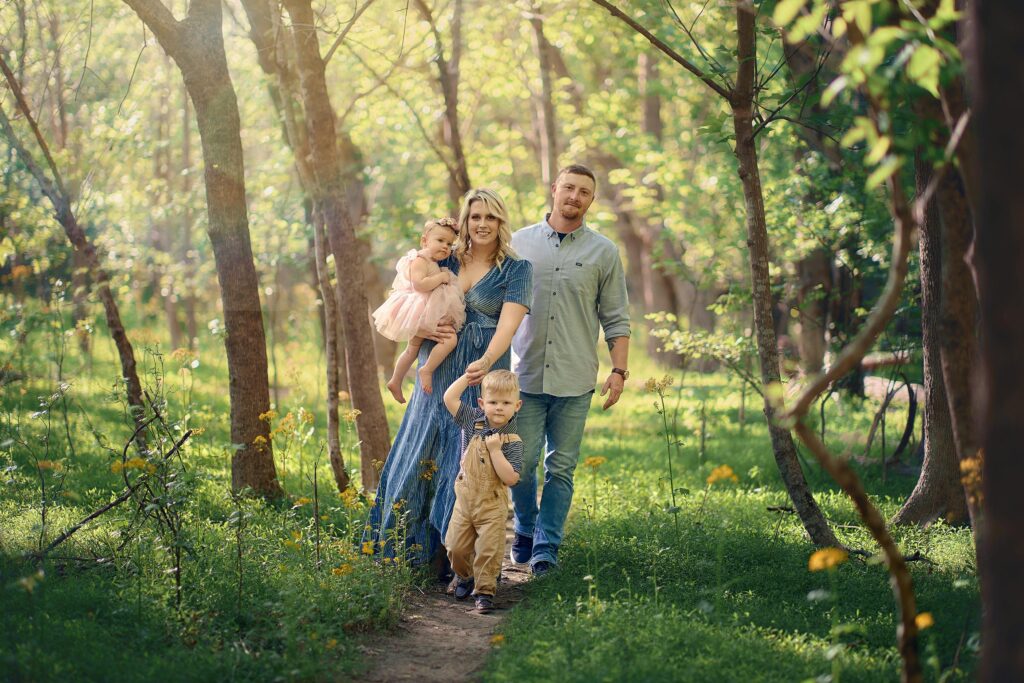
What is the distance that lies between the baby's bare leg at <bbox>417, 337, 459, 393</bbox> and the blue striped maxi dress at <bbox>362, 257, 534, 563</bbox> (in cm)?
5

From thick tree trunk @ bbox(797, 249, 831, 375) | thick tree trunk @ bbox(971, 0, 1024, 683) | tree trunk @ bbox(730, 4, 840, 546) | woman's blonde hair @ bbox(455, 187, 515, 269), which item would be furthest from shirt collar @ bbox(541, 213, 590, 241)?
thick tree trunk @ bbox(797, 249, 831, 375)

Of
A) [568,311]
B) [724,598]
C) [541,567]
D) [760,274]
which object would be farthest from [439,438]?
[760,274]

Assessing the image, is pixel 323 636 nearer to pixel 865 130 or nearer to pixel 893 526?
pixel 865 130

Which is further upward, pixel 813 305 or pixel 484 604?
pixel 813 305

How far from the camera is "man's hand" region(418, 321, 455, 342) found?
562 cm

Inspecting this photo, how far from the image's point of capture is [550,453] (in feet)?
20.1

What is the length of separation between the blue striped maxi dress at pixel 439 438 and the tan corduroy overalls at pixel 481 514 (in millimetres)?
264

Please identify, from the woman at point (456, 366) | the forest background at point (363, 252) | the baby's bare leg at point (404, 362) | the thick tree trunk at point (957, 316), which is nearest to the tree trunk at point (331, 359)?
the forest background at point (363, 252)

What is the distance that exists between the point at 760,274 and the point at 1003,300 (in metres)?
3.07

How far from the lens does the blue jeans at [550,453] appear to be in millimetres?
5977

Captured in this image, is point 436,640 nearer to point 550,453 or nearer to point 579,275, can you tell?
point 550,453

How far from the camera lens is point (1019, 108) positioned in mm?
2506

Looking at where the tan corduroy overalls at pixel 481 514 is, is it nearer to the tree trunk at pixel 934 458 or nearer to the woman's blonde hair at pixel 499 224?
the woman's blonde hair at pixel 499 224

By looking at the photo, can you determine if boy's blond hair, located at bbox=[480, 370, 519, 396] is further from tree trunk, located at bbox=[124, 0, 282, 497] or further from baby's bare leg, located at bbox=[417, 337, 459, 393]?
tree trunk, located at bbox=[124, 0, 282, 497]
